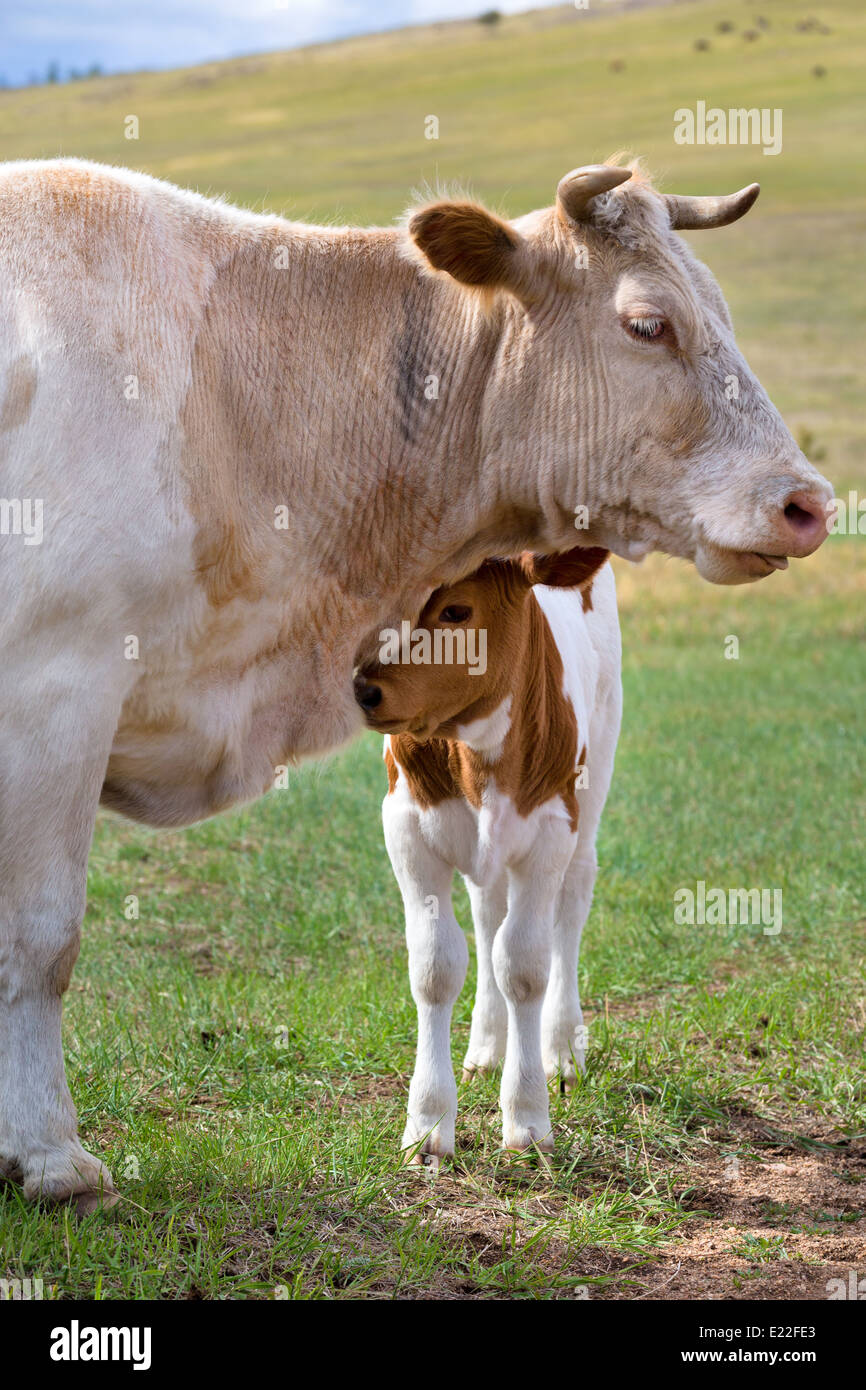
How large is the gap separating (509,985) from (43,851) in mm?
1708

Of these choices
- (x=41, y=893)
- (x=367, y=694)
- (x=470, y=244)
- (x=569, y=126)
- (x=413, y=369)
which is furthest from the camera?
(x=569, y=126)

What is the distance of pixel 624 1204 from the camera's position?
15.3ft

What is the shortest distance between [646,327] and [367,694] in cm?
134

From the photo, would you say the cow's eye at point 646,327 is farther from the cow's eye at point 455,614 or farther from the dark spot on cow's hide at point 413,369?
the cow's eye at point 455,614

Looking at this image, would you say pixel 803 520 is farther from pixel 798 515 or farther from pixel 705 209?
pixel 705 209

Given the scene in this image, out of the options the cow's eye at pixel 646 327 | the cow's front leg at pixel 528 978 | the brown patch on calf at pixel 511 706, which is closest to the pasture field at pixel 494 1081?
the cow's front leg at pixel 528 978

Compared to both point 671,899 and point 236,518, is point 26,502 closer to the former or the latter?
point 236,518

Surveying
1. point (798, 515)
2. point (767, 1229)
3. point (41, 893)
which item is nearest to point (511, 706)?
point (798, 515)

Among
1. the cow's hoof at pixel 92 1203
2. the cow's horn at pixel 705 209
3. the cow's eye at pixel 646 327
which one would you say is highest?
the cow's horn at pixel 705 209

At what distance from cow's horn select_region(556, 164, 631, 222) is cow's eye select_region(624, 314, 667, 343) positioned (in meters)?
0.35

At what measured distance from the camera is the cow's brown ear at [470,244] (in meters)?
4.12

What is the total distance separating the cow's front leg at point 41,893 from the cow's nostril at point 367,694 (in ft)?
2.87

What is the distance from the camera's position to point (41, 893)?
3973 mm

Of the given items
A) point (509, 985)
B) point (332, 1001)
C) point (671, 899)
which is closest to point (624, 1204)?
point (509, 985)
